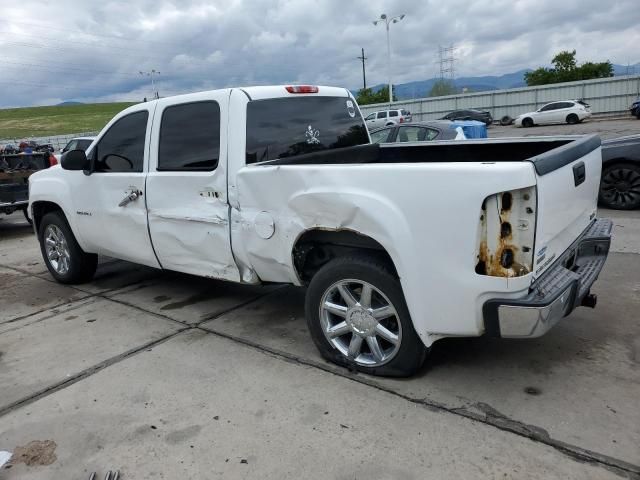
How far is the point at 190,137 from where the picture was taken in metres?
4.30

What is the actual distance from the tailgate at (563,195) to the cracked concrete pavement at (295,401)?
0.82 m

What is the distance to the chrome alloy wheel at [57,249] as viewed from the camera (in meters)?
5.92

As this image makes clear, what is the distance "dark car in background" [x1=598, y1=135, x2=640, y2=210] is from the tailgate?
463 cm

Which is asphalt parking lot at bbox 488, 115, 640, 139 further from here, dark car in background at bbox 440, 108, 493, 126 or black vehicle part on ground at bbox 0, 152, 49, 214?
black vehicle part on ground at bbox 0, 152, 49, 214

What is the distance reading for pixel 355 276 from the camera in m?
3.31

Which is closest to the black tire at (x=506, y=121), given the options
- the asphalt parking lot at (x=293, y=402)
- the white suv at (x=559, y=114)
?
the white suv at (x=559, y=114)

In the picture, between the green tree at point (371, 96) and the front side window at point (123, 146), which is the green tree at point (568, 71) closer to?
the green tree at point (371, 96)

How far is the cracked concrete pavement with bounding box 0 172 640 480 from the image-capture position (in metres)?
2.66

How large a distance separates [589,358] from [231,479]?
247 cm

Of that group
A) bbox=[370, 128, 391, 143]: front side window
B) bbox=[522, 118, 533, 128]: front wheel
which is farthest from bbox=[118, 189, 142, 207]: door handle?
bbox=[522, 118, 533, 128]: front wheel

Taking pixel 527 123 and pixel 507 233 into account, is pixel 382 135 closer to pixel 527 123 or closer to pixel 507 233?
pixel 507 233

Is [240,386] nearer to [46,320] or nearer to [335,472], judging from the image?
[335,472]

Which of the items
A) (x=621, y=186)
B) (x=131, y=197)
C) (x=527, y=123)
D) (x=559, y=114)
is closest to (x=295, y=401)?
(x=131, y=197)

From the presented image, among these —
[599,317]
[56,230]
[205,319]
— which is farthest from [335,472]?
[56,230]
